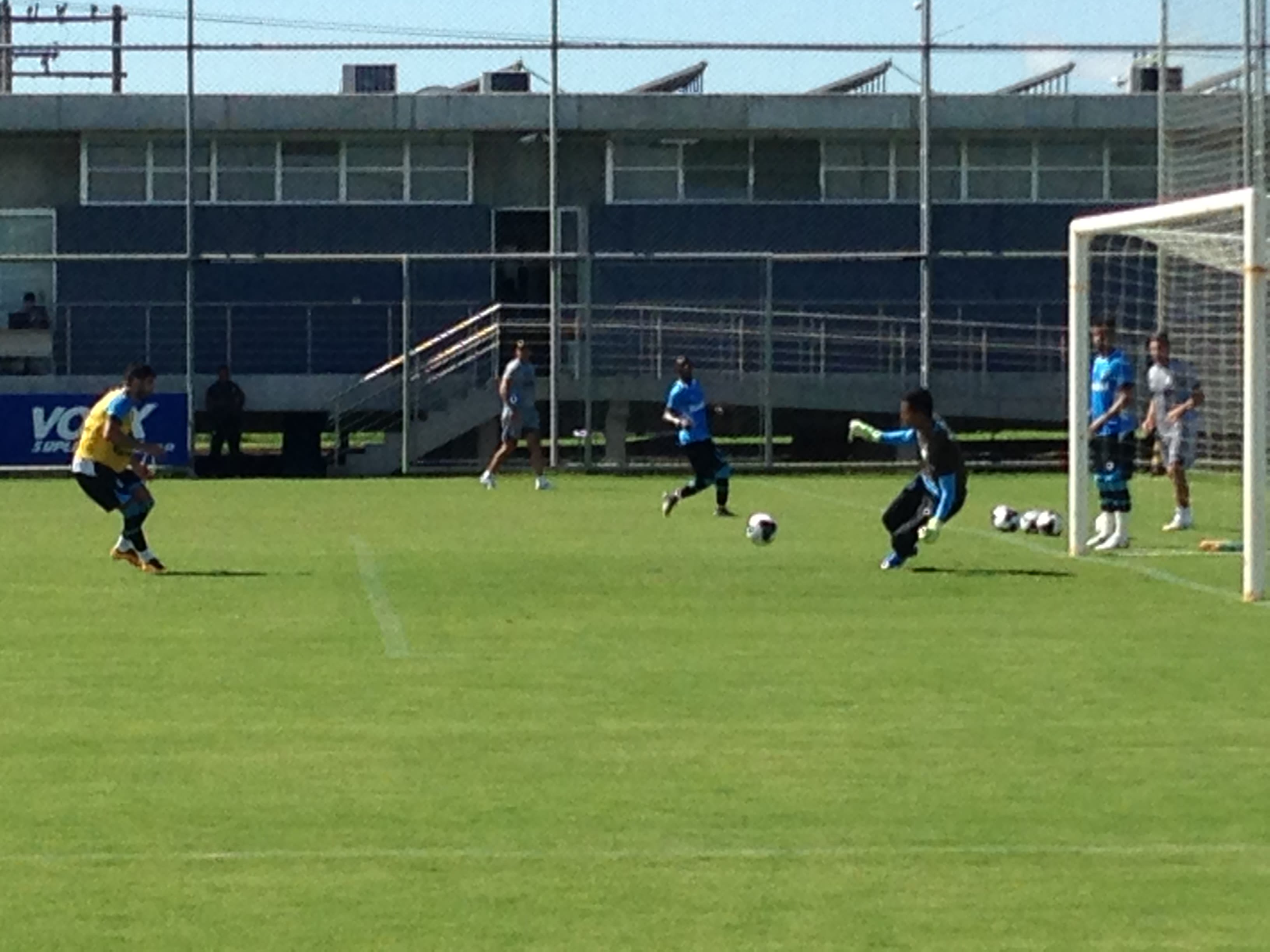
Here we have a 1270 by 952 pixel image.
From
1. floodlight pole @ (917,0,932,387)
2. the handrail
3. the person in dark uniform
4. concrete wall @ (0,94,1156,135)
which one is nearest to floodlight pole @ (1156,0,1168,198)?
floodlight pole @ (917,0,932,387)

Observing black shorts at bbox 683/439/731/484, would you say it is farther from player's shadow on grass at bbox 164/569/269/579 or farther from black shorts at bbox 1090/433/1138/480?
player's shadow on grass at bbox 164/569/269/579

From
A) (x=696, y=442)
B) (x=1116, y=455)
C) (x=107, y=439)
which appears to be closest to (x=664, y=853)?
(x=107, y=439)

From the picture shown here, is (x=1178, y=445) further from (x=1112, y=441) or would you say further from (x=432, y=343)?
(x=432, y=343)

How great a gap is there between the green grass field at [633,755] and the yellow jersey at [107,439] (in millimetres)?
835

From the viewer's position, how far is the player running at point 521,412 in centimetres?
3133

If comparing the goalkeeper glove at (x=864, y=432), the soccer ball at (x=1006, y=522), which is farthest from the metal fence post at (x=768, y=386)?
the goalkeeper glove at (x=864, y=432)

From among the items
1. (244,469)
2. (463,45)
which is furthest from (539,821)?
(244,469)

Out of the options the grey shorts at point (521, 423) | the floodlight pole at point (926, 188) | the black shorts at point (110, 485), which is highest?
the floodlight pole at point (926, 188)

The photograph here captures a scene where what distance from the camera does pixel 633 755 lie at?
10.5 meters

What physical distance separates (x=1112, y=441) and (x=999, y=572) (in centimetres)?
302

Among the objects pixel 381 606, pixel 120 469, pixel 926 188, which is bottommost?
pixel 381 606

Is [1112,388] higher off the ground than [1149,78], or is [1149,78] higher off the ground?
[1149,78]

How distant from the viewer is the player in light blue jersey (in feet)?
70.0

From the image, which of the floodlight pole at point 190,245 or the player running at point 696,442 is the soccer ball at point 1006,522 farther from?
the floodlight pole at point 190,245
